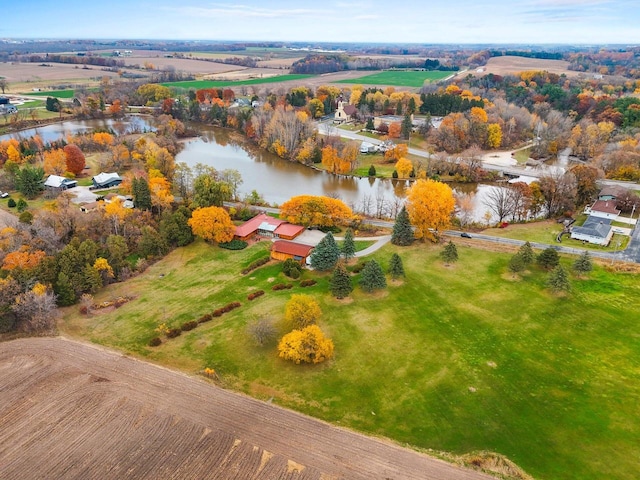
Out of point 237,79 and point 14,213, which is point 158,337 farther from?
point 237,79

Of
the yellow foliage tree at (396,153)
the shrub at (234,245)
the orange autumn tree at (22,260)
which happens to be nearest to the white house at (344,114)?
the yellow foliage tree at (396,153)

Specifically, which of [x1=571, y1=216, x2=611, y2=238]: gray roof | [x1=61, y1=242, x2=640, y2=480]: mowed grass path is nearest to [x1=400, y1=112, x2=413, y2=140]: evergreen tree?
[x1=571, y1=216, x2=611, y2=238]: gray roof

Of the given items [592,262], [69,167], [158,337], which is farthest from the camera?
[69,167]

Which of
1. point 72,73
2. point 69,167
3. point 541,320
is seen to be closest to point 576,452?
point 541,320

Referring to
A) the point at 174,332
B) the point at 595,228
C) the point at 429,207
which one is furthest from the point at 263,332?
the point at 595,228

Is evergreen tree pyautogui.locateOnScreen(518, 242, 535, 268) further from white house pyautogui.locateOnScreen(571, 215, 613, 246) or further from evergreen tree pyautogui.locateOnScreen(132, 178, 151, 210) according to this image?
evergreen tree pyautogui.locateOnScreen(132, 178, 151, 210)

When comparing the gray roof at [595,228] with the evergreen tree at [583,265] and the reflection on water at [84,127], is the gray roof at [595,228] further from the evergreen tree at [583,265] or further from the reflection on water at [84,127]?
the reflection on water at [84,127]
